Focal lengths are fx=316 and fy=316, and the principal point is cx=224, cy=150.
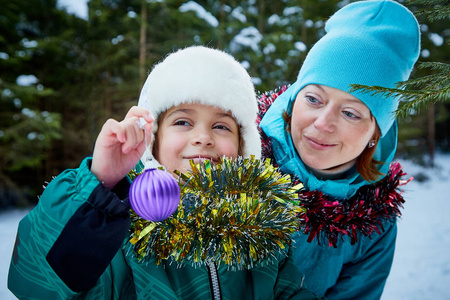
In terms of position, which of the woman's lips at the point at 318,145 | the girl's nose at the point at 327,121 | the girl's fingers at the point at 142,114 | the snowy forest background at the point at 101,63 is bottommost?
the snowy forest background at the point at 101,63

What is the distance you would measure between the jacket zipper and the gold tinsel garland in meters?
0.18

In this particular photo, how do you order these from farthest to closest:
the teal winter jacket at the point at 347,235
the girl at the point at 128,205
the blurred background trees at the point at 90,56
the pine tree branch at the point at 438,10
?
the blurred background trees at the point at 90,56
the teal winter jacket at the point at 347,235
the girl at the point at 128,205
the pine tree branch at the point at 438,10

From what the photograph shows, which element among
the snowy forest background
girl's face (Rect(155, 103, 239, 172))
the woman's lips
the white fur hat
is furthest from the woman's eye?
the snowy forest background

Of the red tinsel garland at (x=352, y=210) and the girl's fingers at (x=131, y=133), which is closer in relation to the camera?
the girl's fingers at (x=131, y=133)

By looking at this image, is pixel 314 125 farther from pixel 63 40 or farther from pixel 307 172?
pixel 63 40

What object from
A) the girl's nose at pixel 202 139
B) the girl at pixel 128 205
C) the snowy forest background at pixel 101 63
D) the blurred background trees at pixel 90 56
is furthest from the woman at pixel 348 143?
the blurred background trees at pixel 90 56

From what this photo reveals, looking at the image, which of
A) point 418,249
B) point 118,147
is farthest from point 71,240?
point 418,249

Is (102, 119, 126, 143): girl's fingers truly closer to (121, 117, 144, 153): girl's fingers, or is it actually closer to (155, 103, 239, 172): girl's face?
(121, 117, 144, 153): girl's fingers

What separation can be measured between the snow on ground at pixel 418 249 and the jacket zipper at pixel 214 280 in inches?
60.8

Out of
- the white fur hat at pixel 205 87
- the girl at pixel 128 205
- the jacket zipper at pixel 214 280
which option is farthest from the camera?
the white fur hat at pixel 205 87

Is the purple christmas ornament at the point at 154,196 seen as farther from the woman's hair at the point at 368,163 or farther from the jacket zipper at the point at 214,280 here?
the woman's hair at the point at 368,163

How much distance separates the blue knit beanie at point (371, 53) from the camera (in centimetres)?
141

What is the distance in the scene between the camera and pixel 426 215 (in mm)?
6477

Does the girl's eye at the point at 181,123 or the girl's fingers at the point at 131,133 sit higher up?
the girl's fingers at the point at 131,133
